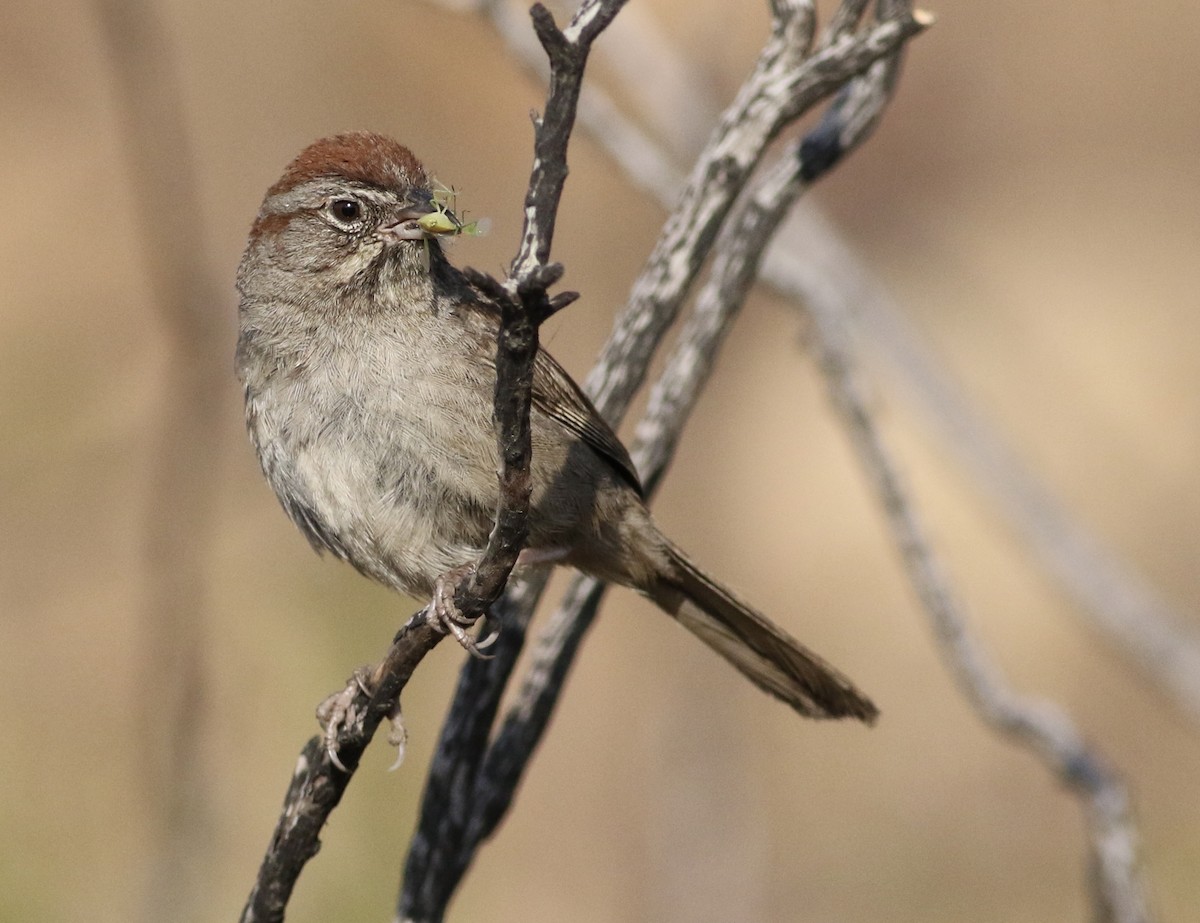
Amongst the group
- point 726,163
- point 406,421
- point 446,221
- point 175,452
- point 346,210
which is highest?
point 726,163

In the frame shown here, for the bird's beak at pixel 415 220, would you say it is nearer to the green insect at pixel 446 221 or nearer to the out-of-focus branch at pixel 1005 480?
the green insect at pixel 446 221

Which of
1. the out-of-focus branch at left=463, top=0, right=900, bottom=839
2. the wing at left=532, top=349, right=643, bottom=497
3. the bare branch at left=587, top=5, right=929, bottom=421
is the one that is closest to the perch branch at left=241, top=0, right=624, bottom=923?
the out-of-focus branch at left=463, top=0, right=900, bottom=839

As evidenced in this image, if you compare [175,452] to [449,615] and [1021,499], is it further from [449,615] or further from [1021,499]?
[1021,499]

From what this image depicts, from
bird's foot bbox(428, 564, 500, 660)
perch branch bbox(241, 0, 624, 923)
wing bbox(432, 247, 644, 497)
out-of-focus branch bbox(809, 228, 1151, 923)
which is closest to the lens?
perch branch bbox(241, 0, 624, 923)

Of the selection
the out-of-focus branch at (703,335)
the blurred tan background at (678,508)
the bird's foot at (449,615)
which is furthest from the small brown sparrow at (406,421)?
the blurred tan background at (678,508)

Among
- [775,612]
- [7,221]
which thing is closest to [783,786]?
[775,612]

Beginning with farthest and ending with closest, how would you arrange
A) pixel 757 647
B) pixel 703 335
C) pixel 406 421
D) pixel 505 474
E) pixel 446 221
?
1. pixel 757 647
2. pixel 703 335
3. pixel 406 421
4. pixel 446 221
5. pixel 505 474

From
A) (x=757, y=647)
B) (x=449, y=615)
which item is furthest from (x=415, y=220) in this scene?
(x=757, y=647)

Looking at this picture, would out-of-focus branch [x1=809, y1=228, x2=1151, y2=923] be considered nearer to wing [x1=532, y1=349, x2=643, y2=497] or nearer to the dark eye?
wing [x1=532, y1=349, x2=643, y2=497]
